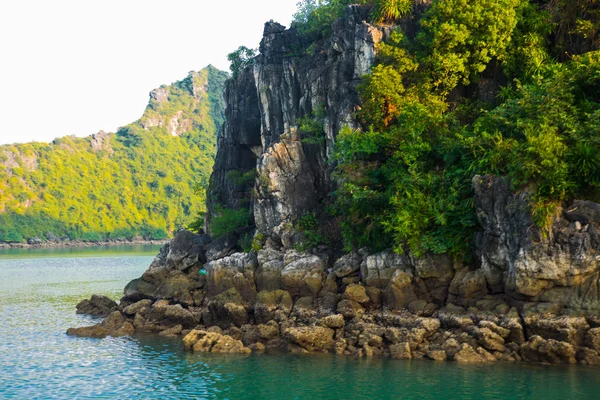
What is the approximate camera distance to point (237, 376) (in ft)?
74.9

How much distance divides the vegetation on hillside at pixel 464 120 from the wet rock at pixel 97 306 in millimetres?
15822

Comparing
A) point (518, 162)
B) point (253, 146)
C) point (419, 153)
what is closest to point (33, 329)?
point (253, 146)

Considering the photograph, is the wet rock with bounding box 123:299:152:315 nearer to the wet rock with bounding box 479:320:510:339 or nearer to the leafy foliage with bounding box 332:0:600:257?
Result: the leafy foliage with bounding box 332:0:600:257

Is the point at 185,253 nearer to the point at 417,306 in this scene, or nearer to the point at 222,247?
the point at 222,247

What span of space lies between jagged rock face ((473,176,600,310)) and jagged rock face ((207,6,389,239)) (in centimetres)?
1080

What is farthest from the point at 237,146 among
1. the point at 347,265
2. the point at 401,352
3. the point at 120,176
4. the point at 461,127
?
the point at 120,176

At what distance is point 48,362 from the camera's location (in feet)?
84.5

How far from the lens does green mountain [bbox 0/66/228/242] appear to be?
128 metres

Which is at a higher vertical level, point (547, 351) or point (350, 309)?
point (350, 309)

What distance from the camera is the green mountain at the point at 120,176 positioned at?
12769cm

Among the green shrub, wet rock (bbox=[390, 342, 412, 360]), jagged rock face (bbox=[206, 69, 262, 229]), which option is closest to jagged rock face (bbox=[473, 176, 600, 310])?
wet rock (bbox=[390, 342, 412, 360])

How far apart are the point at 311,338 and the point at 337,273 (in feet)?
16.0

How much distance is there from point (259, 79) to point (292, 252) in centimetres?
1423

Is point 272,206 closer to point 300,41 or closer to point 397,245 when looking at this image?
point 397,245
